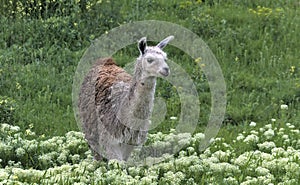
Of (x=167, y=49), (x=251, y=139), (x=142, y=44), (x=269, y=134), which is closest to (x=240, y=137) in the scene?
(x=251, y=139)

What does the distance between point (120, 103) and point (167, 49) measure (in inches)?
222

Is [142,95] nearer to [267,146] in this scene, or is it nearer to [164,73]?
[164,73]

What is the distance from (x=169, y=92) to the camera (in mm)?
13406

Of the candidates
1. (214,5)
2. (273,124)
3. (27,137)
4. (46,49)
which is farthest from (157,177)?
(214,5)

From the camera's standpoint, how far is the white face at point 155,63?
8.52m


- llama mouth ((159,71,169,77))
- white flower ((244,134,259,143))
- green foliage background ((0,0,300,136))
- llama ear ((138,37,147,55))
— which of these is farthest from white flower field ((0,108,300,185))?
llama ear ((138,37,147,55))

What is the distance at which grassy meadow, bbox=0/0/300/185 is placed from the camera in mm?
9023

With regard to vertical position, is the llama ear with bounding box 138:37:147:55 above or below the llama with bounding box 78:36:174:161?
above

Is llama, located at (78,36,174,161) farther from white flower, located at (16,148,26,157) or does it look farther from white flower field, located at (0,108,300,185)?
white flower, located at (16,148,26,157)

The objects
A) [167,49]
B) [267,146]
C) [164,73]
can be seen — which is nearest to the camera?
[164,73]

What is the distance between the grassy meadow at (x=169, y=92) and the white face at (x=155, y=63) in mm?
1212

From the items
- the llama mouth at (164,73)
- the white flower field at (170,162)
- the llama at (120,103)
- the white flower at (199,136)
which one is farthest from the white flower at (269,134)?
the llama mouth at (164,73)

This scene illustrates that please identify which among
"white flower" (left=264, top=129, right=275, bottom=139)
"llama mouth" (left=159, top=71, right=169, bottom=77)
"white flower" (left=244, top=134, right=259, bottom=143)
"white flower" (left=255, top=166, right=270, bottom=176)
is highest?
"llama mouth" (left=159, top=71, right=169, bottom=77)

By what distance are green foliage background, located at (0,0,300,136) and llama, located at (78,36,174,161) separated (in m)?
1.73
